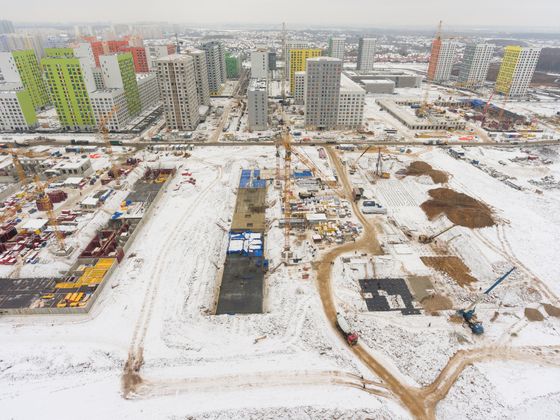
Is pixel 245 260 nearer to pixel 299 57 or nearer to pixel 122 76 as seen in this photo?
pixel 122 76

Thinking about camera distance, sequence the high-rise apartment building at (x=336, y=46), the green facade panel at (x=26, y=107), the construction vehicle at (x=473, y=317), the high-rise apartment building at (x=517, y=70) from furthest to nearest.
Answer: the high-rise apartment building at (x=336, y=46), the high-rise apartment building at (x=517, y=70), the green facade panel at (x=26, y=107), the construction vehicle at (x=473, y=317)

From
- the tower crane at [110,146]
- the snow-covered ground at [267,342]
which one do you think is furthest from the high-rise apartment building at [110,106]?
the snow-covered ground at [267,342]

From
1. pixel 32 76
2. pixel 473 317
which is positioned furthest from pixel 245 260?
pixel 32 76

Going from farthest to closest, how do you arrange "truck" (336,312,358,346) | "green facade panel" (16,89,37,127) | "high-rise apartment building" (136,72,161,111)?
"high-rise apartment building" (136,72,161,111), "green facade panel" (16,89,37,127), "truck" (336,312,358,346)

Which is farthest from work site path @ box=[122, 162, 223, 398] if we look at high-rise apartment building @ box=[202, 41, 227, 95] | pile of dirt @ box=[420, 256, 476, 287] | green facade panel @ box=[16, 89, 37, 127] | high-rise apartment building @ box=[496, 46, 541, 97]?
high-rise apartment building @ box=[496, 46, 541, 97]

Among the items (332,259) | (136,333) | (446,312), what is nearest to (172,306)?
(136,333)

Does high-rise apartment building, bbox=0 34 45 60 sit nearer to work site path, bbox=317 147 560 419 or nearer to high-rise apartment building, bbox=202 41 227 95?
high-rise apartment building, bbox=202 41 227 95

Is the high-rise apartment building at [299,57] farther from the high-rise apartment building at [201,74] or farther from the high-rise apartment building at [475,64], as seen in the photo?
the high-rise apartment building at [475,64]
